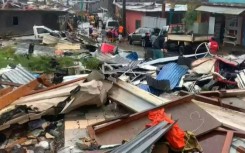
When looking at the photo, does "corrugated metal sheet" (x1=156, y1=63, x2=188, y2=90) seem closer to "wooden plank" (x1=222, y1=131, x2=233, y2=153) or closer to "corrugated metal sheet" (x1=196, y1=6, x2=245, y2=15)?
"wooden plank" (x1=222, y1=131, x2=233, y2=153)

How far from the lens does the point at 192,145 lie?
4.62 meters

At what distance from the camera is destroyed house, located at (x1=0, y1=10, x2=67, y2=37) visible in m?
29.4

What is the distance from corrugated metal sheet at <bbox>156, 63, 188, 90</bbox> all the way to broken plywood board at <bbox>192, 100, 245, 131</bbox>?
316cm

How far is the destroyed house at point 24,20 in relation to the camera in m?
29.4

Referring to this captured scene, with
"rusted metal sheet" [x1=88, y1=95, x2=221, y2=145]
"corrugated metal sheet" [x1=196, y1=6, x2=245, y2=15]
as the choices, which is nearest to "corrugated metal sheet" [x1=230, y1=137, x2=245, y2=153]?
"rusted metal sheet" [x1=88, y1=95, x2=221, y2=145]

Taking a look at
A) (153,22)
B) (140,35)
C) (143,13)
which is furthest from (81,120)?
(143,13)

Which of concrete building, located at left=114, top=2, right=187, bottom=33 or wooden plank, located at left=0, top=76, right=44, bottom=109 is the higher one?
concrete building, located at left=114, top=2, right=187, bottom=33

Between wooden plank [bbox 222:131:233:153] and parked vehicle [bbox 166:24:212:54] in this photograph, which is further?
parked vehicle [bbox 166:24:212:54]

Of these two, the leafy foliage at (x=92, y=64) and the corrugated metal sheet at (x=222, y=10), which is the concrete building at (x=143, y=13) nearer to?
the corrugated metal sheet at (x=222, y=10)

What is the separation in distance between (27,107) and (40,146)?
86 centimetres

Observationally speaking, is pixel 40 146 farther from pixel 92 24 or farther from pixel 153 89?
pixel 92 24

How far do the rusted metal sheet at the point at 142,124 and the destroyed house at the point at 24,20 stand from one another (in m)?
25.1

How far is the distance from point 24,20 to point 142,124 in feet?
87.1

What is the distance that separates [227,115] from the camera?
6.60 metres
